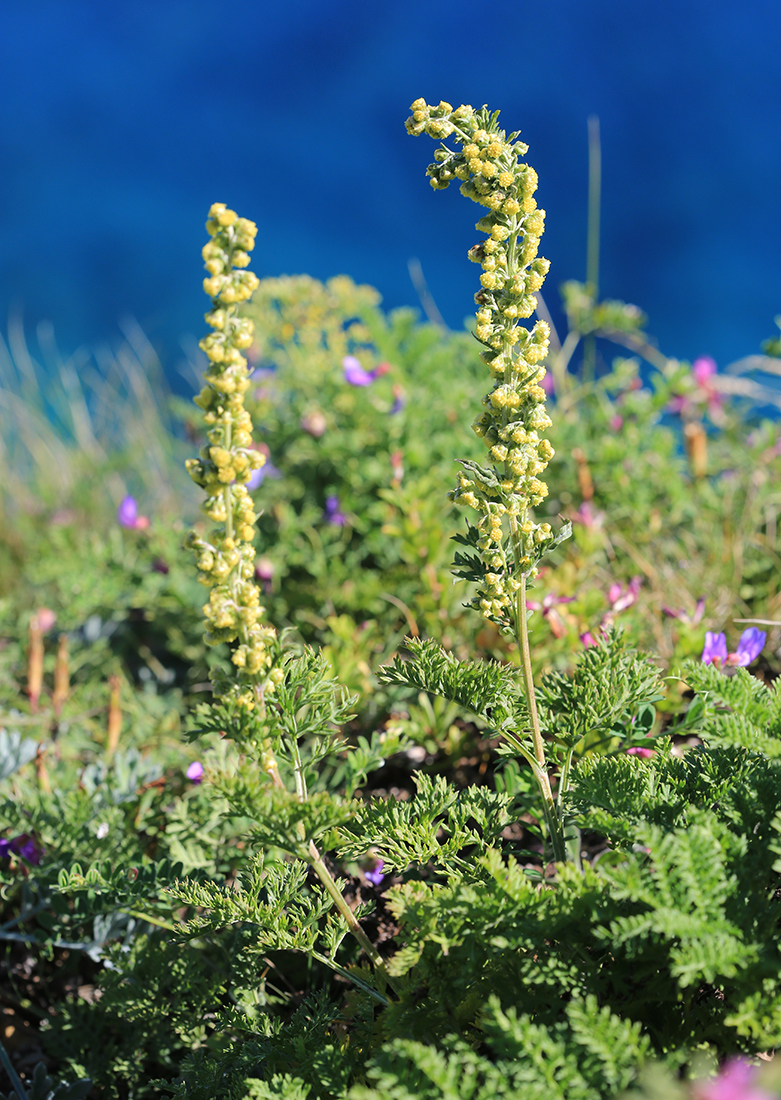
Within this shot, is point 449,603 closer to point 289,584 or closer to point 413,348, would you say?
point 289,584

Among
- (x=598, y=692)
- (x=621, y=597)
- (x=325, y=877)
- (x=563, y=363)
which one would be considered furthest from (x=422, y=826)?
(x=563, y=363)

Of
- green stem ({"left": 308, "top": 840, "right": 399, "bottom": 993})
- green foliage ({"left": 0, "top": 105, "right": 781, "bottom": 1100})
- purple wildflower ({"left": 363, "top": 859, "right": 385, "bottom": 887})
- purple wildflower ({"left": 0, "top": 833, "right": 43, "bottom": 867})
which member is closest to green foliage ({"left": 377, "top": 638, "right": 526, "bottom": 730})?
green foliage ({"left": 0, "top": 105, "right": 781, "bottom": 1100})

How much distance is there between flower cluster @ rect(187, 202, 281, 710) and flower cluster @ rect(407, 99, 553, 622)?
29cm

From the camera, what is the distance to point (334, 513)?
2.69 meters

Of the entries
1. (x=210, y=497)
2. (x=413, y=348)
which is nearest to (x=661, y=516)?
(x=413, y=348)

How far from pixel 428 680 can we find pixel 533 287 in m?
0.55

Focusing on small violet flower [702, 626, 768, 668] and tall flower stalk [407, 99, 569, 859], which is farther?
small violet flower [702, 626, 768, 668]

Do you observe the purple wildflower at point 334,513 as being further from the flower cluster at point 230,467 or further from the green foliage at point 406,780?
the flower cluster at point 230,467

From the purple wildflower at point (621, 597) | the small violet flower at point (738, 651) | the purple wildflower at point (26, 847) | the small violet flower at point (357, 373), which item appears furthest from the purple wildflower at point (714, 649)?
the small violet flower at point (357, 373)

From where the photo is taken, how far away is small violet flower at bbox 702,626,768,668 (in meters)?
1.47

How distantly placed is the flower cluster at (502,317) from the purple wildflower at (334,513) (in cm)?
162

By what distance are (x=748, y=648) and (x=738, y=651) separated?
0.09ft

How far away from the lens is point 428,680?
1.08 meters

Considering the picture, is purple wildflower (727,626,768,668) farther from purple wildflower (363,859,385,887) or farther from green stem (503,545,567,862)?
purple wildflower (363,859,385,887)
